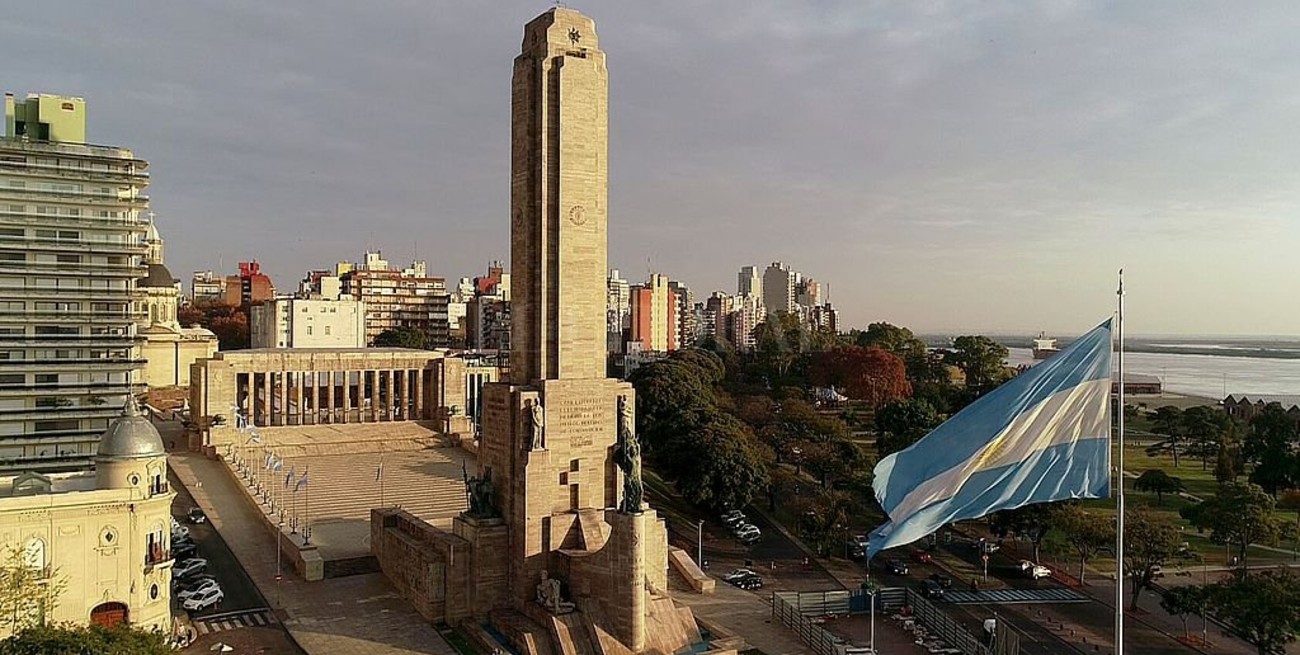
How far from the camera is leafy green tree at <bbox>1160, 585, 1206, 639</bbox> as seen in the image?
2866cm

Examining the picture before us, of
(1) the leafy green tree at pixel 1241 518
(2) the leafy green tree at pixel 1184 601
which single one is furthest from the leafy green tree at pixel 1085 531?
(2) the leafy green tree at pixel 1184 601

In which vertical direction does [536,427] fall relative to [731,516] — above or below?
above

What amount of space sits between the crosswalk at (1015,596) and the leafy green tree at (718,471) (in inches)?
453

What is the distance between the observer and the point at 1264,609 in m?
26.0

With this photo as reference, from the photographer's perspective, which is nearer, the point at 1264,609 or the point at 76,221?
the point at 1264,609

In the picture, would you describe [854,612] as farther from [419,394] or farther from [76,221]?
[76,221]

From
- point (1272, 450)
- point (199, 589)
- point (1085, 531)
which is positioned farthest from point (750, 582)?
point (1272, 450)

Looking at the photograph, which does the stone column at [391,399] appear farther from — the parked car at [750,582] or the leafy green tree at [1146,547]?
the leafy green tree at [1146,547]

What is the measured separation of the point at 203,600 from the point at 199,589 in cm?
87

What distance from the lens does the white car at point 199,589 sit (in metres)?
29.6

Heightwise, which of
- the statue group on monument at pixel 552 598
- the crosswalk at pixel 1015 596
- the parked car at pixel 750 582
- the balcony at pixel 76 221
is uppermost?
the balcony at pixel 76 221

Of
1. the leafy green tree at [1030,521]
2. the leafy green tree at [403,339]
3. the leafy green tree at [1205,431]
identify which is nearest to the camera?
the leafy green tree at [1030,521]

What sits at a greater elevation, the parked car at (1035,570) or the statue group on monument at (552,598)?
the statue group on monument at (552,598)

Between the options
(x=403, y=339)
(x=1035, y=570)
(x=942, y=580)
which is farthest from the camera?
(x=403, y=339)
